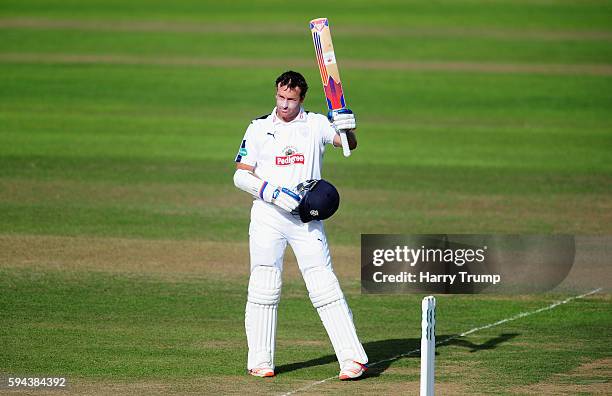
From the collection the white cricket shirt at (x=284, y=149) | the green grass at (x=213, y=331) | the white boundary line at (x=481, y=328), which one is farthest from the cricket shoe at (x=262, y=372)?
the white cricket shirt at (x=284, y=149)

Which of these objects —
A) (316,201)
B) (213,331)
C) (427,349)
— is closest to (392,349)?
(213,331)

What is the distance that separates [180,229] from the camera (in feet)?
53.1

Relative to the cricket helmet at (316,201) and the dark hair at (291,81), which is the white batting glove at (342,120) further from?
the cricket helmet at (316,201)

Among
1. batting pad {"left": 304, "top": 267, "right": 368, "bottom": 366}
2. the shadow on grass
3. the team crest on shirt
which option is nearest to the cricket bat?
the team crest on shirt

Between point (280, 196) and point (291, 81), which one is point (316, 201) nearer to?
point (280, 196)

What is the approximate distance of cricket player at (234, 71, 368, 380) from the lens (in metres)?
9.80

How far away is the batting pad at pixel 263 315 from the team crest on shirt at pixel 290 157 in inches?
32.0

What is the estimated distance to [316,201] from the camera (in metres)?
9.62

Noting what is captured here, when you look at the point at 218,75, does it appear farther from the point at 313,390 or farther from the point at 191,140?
the point at 313,390

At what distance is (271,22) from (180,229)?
26.8m

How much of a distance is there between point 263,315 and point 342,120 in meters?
1.59

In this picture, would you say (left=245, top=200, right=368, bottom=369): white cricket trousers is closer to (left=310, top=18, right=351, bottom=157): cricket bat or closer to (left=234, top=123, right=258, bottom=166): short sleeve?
(left=234, top=123, right=258, bottom=166): short sleeve

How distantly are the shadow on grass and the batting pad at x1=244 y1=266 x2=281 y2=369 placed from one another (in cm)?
26

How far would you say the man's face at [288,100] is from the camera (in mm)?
9797
